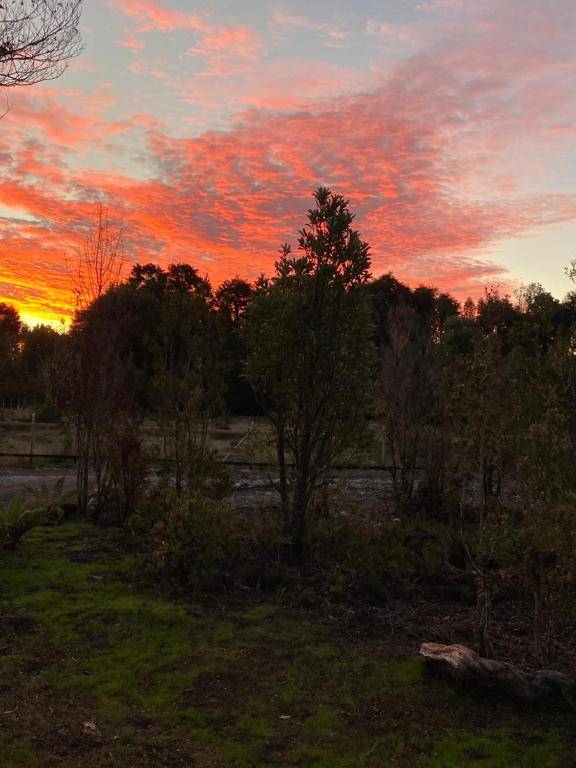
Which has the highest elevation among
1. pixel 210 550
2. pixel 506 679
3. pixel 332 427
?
pixel 332 427

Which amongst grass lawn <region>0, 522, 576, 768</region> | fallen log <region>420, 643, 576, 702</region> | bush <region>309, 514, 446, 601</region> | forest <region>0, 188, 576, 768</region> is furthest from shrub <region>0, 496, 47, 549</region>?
fallen log <region>420, 643, 576, 702</region>

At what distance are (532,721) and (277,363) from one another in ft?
19.9

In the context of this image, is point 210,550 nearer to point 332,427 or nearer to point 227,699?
point 332,427

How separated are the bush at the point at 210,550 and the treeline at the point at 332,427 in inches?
1.2

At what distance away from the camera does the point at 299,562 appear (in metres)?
9.75

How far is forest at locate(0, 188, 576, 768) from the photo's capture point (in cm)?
534

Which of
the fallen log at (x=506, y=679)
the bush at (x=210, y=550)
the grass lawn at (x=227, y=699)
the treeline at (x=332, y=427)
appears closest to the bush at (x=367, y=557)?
the treeline at (x=332, y=427)

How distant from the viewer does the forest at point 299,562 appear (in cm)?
534

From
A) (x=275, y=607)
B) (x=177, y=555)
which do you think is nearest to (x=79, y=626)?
(x=177, y=555)

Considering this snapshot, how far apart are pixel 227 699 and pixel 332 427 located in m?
5.06

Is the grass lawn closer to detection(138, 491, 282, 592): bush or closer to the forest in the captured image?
the forest

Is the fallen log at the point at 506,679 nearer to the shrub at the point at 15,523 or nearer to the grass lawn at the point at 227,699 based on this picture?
the grass lawn at the point at 227,699

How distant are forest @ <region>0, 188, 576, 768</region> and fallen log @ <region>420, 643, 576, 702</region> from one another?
0.02 m

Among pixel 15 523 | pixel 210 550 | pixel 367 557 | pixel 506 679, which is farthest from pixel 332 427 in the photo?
pixel 15 523
